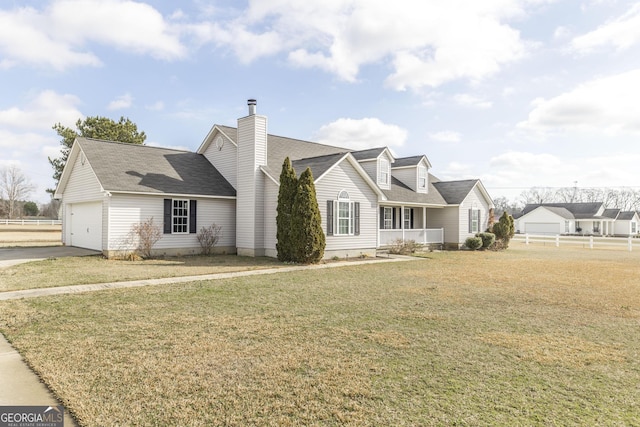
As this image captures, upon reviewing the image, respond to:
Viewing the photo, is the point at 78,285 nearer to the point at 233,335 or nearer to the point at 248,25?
the point at 233,335

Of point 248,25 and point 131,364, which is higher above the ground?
point 248,25

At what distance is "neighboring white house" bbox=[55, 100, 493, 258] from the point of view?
1739 centimetres

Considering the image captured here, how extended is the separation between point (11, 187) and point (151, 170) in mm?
67522

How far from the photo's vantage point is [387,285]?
1127 cm

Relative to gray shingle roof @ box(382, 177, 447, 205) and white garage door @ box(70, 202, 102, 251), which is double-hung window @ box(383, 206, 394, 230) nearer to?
gray shingle roof @ box(382, 177, 447, 205)

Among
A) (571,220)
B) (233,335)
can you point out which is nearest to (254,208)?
(233,335)

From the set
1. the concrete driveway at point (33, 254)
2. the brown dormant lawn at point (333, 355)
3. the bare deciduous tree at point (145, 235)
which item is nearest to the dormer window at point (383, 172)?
the bare deciduous tree at point (145, 235)

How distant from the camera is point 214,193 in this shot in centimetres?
1927

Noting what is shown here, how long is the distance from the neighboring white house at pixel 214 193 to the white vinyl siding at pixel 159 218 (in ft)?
0.14

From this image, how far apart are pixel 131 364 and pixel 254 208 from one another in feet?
44.9

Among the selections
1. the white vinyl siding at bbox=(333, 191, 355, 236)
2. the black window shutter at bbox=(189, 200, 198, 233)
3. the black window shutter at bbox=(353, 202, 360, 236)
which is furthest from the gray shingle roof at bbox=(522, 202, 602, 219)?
the black window shutter at bbox=(189, 200, 198, 233)

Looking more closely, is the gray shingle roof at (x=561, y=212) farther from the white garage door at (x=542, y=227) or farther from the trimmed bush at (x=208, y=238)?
the trimmed bush at (x=208, y=238)

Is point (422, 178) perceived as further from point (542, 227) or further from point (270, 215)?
point (542, 227)

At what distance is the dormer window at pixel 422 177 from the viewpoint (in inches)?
1018
